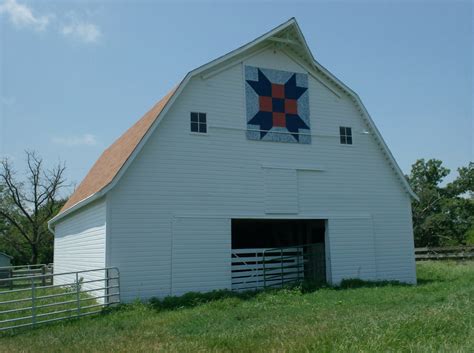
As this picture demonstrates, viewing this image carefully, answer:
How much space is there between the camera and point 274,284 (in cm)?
1625

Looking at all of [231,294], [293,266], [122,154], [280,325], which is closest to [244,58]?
[122,154]

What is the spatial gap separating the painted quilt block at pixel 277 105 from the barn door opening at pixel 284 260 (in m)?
3.61

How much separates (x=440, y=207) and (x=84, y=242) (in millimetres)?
37370

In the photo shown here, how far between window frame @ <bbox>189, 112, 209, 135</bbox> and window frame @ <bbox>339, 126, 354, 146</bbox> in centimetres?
499

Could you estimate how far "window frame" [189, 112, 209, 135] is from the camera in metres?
15.1

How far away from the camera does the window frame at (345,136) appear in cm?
1727

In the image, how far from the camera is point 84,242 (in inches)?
641

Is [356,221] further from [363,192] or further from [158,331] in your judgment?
[158,331]

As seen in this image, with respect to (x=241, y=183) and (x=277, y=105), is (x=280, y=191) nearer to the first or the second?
(x=241, y=183)

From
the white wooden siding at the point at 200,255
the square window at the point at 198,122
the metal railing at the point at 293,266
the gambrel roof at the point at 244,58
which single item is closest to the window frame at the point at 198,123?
the square window at the point at 198,122

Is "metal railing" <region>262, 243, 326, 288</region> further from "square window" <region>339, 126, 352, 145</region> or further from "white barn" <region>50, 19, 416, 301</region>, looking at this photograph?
"square window" <region>339, 126, 352, 145</region>

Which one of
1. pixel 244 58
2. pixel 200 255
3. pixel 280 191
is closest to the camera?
pixel 200 255

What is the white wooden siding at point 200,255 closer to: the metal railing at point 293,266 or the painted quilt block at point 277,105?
the metal railing at point 293,266

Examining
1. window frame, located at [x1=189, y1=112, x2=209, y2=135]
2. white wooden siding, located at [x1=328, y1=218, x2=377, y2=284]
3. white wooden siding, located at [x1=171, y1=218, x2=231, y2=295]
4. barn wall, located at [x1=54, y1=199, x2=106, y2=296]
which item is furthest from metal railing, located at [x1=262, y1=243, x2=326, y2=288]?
barn wall, located at [x1=54, y1=199, x2=106, y2=296]
